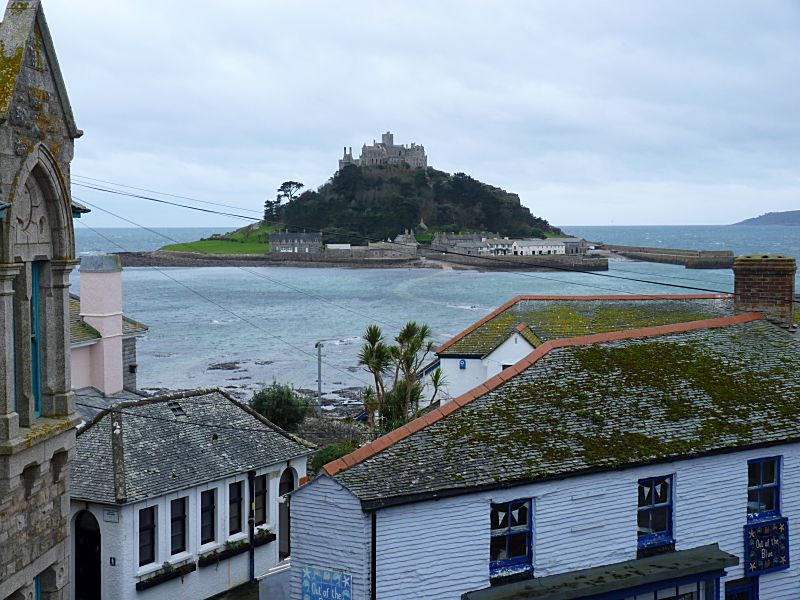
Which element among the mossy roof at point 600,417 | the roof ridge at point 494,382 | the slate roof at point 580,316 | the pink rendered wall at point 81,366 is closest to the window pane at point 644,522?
the mossy roof at point 600,417

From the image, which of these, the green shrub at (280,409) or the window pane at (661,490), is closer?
the window pane at (661,490)

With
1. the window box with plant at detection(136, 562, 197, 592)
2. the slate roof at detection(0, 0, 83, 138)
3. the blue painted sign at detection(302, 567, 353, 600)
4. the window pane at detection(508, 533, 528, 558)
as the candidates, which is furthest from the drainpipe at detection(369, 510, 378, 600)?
the window box with plant at detection(136, 562, 197, 592)

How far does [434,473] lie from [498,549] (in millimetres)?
1323

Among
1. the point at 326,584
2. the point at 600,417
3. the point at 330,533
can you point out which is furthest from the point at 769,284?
the point at 326,584

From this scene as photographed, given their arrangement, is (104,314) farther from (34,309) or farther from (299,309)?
(299,309)

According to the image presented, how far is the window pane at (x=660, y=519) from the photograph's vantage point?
12453 millimetres

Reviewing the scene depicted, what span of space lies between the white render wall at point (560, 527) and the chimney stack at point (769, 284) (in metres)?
4.20

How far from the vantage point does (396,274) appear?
547 ft

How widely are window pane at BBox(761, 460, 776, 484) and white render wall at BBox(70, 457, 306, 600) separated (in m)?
9.28

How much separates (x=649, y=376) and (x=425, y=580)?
4.96 m

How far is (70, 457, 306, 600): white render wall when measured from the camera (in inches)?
616

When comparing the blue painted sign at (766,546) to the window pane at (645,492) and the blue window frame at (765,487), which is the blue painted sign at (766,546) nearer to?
the blue window frame at (765,487)

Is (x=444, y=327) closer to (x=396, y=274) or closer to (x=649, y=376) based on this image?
(x=649, y=376)

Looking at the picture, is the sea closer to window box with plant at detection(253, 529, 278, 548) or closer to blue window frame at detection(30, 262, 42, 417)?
window box with plant at detection(253, 529, 278, 548)
